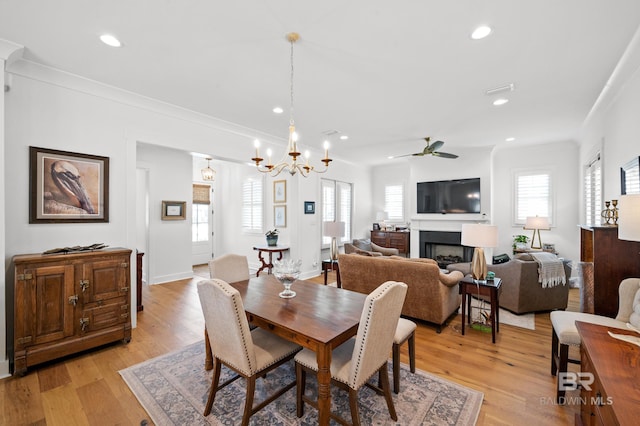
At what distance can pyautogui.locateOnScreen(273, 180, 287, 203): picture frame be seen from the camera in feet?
19.3

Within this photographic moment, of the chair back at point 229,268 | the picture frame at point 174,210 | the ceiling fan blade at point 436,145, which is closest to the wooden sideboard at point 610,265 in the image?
the ceiling fan blade at point 436,145

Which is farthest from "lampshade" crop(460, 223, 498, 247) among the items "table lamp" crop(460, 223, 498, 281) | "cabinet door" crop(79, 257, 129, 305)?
"cabinet door" crop(79, 257, 129, 305)

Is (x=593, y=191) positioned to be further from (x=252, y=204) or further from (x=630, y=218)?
(x=252, y=204)

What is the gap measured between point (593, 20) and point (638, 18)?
0.30m

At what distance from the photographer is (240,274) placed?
9.77 ft

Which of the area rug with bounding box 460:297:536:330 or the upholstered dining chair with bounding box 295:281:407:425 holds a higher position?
the upholstered dining chair with bounding box 295:281:407:425

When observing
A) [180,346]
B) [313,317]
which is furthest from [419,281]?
[180,346]

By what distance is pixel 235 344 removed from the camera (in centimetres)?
176

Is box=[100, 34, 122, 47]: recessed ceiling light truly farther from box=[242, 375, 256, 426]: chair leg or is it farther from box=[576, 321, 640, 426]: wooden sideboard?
box=[576, 321, 640, 426]: wooden sideboard

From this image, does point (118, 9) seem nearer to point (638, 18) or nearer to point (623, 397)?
point (623, 397)

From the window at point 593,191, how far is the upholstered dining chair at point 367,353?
4.13 metres

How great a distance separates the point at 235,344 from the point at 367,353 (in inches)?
32.3

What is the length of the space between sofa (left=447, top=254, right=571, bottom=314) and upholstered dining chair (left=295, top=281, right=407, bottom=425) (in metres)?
2.87

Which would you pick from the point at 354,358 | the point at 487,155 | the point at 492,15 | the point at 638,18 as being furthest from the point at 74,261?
the point at 487,155
